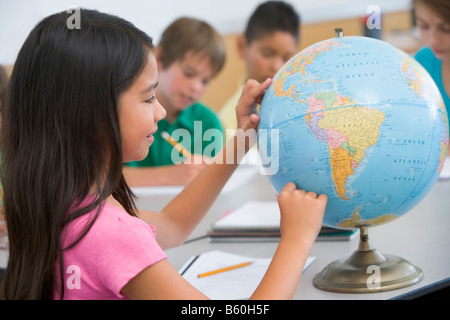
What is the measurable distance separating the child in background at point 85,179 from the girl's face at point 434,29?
1.32m

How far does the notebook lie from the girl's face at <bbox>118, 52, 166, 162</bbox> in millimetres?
477

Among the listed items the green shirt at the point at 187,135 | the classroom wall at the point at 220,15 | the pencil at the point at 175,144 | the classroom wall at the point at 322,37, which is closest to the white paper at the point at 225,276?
the pencil at the point at 175,144

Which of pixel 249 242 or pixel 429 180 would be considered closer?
pixel 429 180

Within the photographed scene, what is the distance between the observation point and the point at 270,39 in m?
2.85

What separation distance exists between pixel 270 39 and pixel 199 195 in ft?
5.49

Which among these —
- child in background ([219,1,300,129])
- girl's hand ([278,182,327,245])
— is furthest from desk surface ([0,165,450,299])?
child in background ([219,1,300,129])

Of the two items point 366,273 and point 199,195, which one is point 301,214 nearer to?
point 366,273

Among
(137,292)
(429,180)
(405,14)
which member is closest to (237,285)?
(137,292)

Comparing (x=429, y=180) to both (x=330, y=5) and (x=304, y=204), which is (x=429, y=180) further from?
(x=330, y=5)

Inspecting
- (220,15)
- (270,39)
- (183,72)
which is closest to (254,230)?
(183,72)

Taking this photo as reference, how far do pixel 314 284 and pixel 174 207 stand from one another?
41 centimetres

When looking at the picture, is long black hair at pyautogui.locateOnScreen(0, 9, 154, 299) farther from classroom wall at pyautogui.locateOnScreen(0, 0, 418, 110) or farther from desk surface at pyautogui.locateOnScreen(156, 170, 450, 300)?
classroom wall at pyautogui.locateOnScreen(0, 0, 418, 110)

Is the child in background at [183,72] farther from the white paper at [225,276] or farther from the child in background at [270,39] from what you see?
the white paper at [225,276]

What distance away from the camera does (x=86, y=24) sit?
0.98 m
